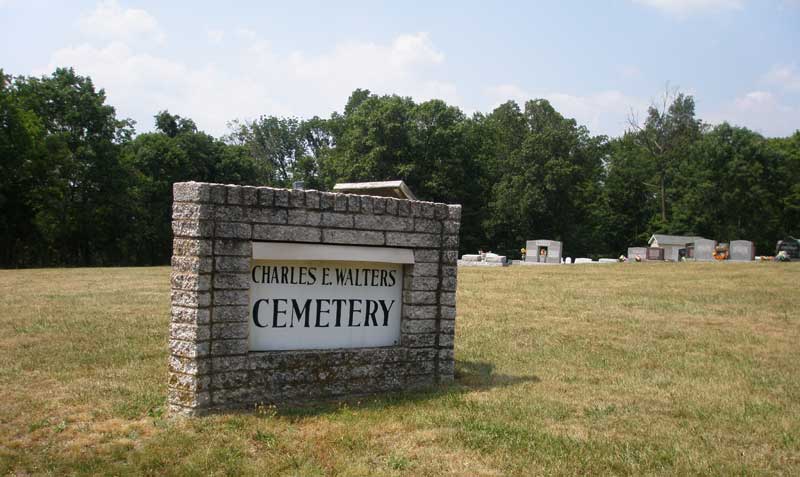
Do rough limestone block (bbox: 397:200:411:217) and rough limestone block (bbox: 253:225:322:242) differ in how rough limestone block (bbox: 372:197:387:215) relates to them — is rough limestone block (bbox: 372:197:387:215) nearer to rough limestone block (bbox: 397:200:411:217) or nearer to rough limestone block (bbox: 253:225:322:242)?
rough limestone block (bbox: 397:200:411:217)

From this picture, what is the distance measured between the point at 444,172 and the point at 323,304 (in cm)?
4653

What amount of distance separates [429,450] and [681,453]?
6.34 feet

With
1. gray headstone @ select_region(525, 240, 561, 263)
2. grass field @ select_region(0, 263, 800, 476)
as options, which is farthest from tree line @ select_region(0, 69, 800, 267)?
grass field @ select_region(0, 263, 800, 476)

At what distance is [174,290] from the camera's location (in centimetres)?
632

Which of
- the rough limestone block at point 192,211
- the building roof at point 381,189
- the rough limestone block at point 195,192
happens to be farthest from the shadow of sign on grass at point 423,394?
the building roof at point 381,189

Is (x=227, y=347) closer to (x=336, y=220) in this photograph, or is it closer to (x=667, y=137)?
(x=336, y=220)

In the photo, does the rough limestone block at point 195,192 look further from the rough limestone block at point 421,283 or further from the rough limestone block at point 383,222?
the rough limestone block at point 421,283

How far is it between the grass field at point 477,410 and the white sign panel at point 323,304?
2.24 ft

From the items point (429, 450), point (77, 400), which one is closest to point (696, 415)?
point (429, 450)

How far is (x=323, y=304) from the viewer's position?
704 centimetres

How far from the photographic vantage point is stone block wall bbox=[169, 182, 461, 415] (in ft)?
20.3

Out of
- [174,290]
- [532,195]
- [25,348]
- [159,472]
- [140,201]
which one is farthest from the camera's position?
[532,195]

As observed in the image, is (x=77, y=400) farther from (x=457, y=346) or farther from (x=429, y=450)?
(x=457, y=346)

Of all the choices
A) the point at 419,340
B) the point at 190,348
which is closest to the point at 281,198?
the point at 190,348
